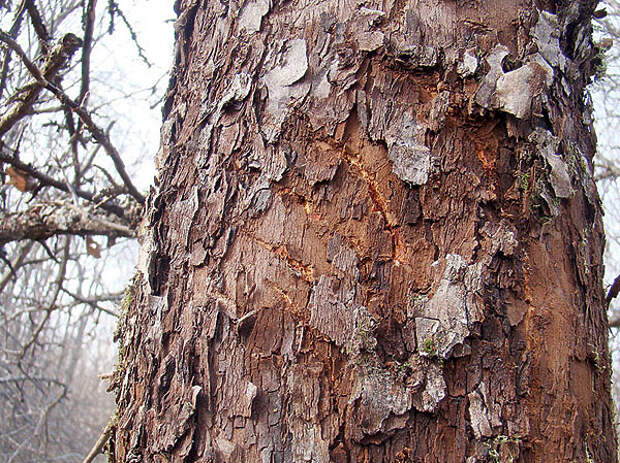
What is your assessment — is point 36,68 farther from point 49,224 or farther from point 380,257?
point 380,257

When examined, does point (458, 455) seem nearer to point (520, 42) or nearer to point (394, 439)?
point (394, 439)

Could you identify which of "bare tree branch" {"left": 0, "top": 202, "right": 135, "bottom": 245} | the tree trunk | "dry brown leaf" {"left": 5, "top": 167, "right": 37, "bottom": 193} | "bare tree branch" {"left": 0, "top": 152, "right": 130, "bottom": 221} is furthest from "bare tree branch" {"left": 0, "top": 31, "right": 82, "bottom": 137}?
the tree trunk

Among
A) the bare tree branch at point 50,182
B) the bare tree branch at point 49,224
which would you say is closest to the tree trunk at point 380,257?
the bare tree branch at point 50,182

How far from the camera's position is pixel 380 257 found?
768 millimetres

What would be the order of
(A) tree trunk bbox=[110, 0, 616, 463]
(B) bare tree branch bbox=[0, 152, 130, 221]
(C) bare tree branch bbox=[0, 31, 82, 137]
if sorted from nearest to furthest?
(A) tree trunk bbox=[110, 0, 616, 463]
(C) bare tree branch bbox=[0, 31, 82, 137]
(B) bare tree branch bbox=[0, 152, 130, 221]

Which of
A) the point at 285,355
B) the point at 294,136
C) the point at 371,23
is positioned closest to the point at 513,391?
the point at 285,355

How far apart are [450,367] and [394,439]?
0.42ft

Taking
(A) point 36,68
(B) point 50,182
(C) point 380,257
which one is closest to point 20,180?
(B) point 50,182

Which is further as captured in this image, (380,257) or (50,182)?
(50,182)

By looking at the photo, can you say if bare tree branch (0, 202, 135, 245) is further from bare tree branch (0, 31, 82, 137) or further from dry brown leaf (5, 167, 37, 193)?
bare tree branch (0, 31, 82, 137)

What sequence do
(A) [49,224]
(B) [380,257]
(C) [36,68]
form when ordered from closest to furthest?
1. (B) [380,257]
2. (C) [36,68]
3. (A) [49,224]

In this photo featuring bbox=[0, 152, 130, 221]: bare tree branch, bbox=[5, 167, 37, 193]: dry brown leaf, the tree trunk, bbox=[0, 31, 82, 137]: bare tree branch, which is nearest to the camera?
the tree trunk

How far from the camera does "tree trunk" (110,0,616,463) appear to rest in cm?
72

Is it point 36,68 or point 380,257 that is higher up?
point 36,68
